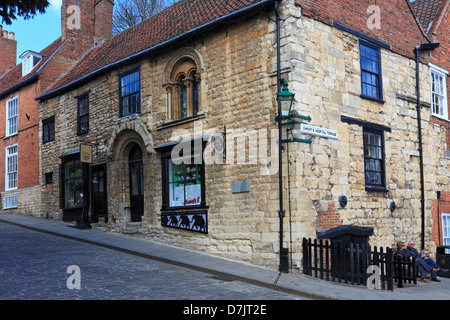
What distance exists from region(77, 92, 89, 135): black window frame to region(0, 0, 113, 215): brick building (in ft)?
11.5

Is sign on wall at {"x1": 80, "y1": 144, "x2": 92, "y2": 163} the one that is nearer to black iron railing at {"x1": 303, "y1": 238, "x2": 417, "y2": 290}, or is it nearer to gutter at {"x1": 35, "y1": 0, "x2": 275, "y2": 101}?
gutter at {"x1": 35, "y1": 0, "x2": 275, "y2": 101}

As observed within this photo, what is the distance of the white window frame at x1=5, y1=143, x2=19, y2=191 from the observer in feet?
78.3

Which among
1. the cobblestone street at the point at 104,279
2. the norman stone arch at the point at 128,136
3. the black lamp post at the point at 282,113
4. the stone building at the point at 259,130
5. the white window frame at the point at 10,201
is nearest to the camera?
the cobblestone street at the point at 104,279

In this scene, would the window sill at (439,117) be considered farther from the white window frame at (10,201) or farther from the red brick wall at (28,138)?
the white window frame at (10,201)

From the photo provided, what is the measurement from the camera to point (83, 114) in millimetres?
19359

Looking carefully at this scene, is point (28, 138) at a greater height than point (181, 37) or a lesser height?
lesser

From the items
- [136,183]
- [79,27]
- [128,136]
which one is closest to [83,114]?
[128,136]

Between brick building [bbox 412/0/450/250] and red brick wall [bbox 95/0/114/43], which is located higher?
red brick wall [bbox 95/0/114/43]

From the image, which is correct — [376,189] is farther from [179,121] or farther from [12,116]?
[12,116]

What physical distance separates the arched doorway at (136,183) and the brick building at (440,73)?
995 cm

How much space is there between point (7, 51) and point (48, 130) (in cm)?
1206

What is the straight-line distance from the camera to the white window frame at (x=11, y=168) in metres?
23.9

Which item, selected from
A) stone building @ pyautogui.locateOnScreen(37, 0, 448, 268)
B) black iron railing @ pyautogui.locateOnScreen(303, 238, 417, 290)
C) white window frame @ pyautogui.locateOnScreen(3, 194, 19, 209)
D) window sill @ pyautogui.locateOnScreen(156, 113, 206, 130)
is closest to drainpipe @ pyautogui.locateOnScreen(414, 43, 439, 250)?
stone building @ pyautogui.locateOnScreen(37, 0, 448, 268)

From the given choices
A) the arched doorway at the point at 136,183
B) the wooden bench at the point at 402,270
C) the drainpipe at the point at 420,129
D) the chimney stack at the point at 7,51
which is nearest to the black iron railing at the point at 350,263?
the wooden bench at the point at 402,270
